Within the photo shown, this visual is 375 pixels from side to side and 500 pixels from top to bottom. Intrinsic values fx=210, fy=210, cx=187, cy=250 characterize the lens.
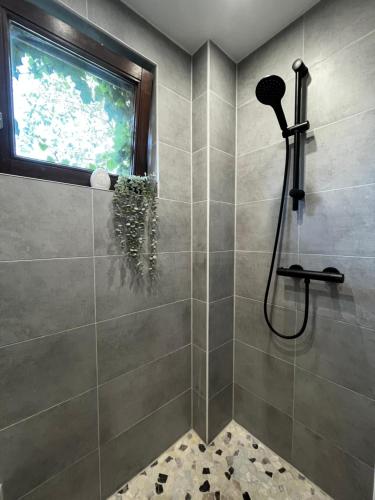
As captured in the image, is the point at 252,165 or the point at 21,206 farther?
the point at 252,165

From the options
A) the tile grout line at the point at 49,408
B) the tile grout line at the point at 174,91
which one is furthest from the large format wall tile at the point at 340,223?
the tile grout line at the point at 49,408

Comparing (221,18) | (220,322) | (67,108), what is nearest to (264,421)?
(220,322)

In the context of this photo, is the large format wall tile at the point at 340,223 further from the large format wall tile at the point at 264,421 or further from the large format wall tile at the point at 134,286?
the large format wall tile at the point at 264,421

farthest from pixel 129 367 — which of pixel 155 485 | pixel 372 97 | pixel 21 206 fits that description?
pixel 372 97

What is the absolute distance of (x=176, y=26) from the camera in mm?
1139

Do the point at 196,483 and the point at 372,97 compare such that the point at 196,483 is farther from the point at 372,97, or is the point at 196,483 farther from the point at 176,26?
the point at 176,26

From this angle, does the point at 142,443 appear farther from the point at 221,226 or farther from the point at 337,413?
the point at 221,226

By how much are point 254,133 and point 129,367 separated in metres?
1.53

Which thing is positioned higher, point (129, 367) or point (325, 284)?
point (325, 284)

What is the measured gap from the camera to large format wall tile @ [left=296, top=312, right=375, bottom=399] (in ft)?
3.10

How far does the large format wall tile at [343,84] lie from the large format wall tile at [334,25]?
0.04 metres

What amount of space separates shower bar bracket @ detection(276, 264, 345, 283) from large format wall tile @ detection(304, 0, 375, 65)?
1038 millimetres

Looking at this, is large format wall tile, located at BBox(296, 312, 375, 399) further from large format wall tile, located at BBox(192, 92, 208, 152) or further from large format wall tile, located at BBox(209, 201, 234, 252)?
large format wall tile, located at BBox(192, 92, 208, 152)

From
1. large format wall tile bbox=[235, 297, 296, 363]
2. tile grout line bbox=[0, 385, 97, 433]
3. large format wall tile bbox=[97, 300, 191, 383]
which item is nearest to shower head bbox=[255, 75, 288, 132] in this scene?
large format wall tile bbox=[235, 297, 296, 363]
